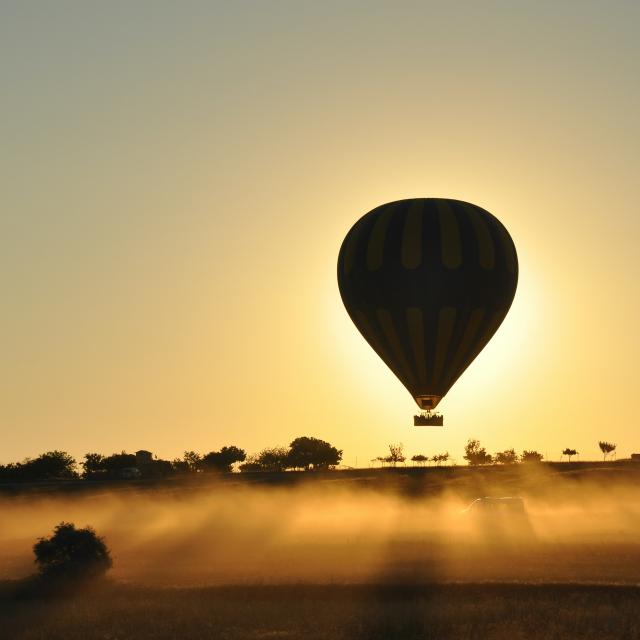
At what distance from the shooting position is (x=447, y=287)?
74.4 m

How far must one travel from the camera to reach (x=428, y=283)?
2928 inches

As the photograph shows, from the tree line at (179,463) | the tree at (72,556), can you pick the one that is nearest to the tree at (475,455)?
the tree line at (179,463)

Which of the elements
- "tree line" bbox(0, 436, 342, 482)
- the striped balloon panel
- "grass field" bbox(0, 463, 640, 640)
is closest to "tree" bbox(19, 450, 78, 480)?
"tree line" bbox(0, 436, 342, 482)

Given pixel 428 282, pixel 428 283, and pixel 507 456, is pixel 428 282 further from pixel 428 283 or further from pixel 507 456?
pixel 507 456

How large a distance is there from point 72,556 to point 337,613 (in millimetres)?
17207

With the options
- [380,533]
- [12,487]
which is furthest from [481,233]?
[12,487]

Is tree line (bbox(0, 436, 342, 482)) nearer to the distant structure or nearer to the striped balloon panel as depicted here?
the distant structure

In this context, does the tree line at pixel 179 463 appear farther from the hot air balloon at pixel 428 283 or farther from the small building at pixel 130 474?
the hot air balloon at pixel 428 283

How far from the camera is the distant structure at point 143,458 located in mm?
188450

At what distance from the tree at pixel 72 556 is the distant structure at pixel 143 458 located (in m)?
120

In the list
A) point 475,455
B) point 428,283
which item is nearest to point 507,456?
point 475,455

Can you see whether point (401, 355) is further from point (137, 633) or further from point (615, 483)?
point (615, 483)

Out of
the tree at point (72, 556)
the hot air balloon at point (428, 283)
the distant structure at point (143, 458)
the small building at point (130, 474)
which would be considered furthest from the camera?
the distant structure at point (143, 458)

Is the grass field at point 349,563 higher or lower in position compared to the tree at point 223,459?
lower
